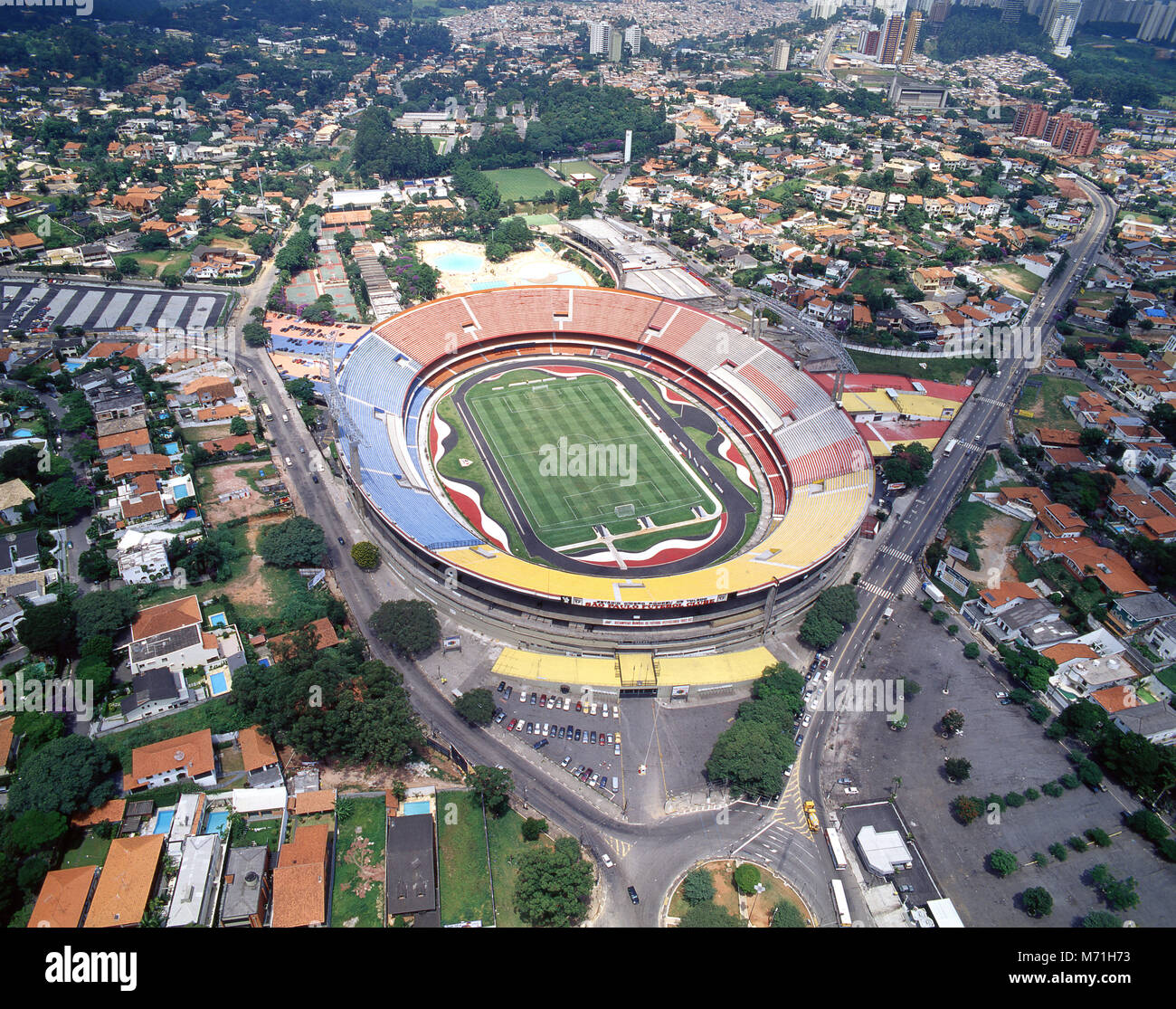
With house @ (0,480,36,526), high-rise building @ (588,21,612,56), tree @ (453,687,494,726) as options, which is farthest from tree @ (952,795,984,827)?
high-rise building @ (588,21,612,56)

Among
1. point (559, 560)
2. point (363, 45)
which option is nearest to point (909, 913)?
point (559, 560)

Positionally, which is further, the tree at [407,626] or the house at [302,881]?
the tree at [407,626]

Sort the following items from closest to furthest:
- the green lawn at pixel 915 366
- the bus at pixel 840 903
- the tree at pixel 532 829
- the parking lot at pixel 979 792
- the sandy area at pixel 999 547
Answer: the bus at pixel 840 903, the parking lot at pixel 979 792, the tree at pixel 532 829, the sandy area at pixel 999 547, the green lawn at pixel 915 366

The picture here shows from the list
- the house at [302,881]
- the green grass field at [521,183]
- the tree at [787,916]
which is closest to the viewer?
the house at [302,881]

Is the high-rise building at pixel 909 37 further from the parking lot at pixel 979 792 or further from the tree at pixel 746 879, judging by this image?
the tree at pixel 746 879

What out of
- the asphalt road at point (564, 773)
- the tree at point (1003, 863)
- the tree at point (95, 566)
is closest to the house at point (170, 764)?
the asphalt road at point (564, 773)

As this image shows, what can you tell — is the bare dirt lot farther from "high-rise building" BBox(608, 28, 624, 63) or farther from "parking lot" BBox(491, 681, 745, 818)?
"high-rise building" BBox(608, 28, 624, 63)
